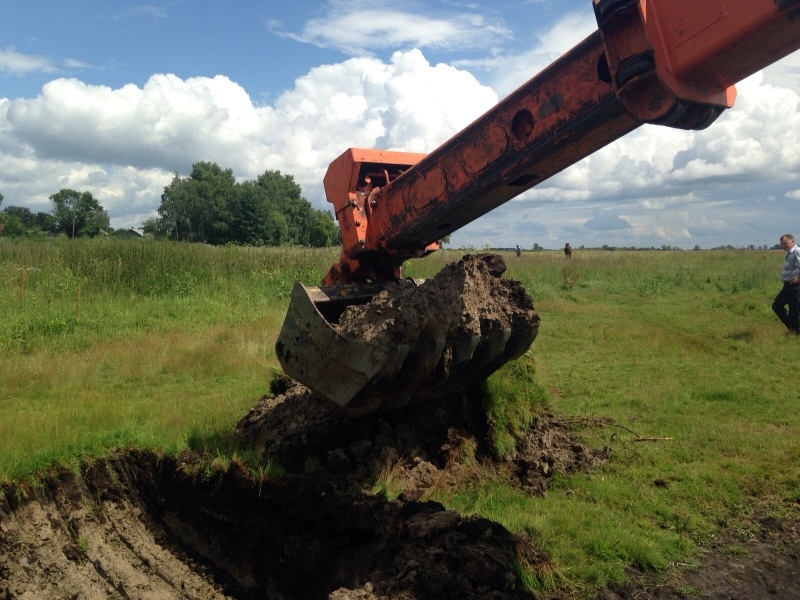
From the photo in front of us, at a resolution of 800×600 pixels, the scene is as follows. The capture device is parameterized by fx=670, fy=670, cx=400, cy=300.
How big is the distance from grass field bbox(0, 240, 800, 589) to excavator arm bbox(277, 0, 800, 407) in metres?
1.42

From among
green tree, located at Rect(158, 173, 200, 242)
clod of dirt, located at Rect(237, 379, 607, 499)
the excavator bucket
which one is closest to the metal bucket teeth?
the excavator bucket

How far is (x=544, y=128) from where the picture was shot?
3824 mm

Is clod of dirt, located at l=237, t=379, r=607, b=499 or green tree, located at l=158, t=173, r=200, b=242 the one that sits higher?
green tree, located at l=158, t=173, r=200, b=242

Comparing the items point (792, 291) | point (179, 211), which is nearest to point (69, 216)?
point (179, 211)

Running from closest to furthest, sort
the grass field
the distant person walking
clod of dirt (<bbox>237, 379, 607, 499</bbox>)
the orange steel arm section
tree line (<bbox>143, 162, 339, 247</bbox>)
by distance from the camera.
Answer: the orange steel arm section < the grass field < clod of dirt (<bbox>237, 379, 607, 499</bbox>) < the distant person walking < tree line (<bbox>143, 162, 339, 247</bbox>)

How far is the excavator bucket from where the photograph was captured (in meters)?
4.20

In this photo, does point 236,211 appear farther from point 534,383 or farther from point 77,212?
point 534,383

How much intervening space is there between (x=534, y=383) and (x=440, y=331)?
192cm

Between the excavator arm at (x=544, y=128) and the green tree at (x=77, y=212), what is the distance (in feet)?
205

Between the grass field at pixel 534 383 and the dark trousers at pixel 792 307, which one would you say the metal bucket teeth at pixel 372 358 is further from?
the dark trousers at pixel 792 307

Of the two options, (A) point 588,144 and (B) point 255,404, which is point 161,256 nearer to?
(B) point 255,404

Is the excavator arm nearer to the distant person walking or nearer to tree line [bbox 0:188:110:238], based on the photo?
the distant person walking

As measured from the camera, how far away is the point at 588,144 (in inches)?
151

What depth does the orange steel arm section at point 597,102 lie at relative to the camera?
9.87 ft
